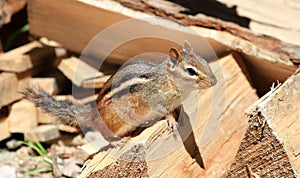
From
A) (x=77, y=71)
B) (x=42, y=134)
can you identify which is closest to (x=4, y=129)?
(x=42, y=134)

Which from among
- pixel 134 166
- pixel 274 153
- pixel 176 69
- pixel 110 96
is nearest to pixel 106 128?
pixel 110 96

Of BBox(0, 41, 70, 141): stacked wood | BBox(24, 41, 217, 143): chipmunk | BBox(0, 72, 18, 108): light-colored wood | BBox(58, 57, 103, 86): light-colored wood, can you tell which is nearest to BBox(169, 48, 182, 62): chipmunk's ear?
BBox(24, 41, 217, 143): chipmunk

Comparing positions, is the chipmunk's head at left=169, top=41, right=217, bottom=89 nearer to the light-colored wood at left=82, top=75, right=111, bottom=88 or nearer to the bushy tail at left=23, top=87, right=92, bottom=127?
the bushy tail at left=23, top=87, right=92, bottom=127

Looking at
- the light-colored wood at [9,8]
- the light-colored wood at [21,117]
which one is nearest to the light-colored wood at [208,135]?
the light-colored wood at [21,117]

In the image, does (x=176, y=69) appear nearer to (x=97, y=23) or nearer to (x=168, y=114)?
(x=168, y=114)

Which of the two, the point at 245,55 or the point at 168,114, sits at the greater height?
the point at 245,55

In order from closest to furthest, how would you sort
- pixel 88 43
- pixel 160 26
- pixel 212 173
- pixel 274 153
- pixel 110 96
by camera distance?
pixel 274 153, pixel 212 173, pixel 110 96, pixel 160 26, pixel 88 43

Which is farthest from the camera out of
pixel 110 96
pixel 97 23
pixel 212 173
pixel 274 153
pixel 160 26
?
pixel 97 23
